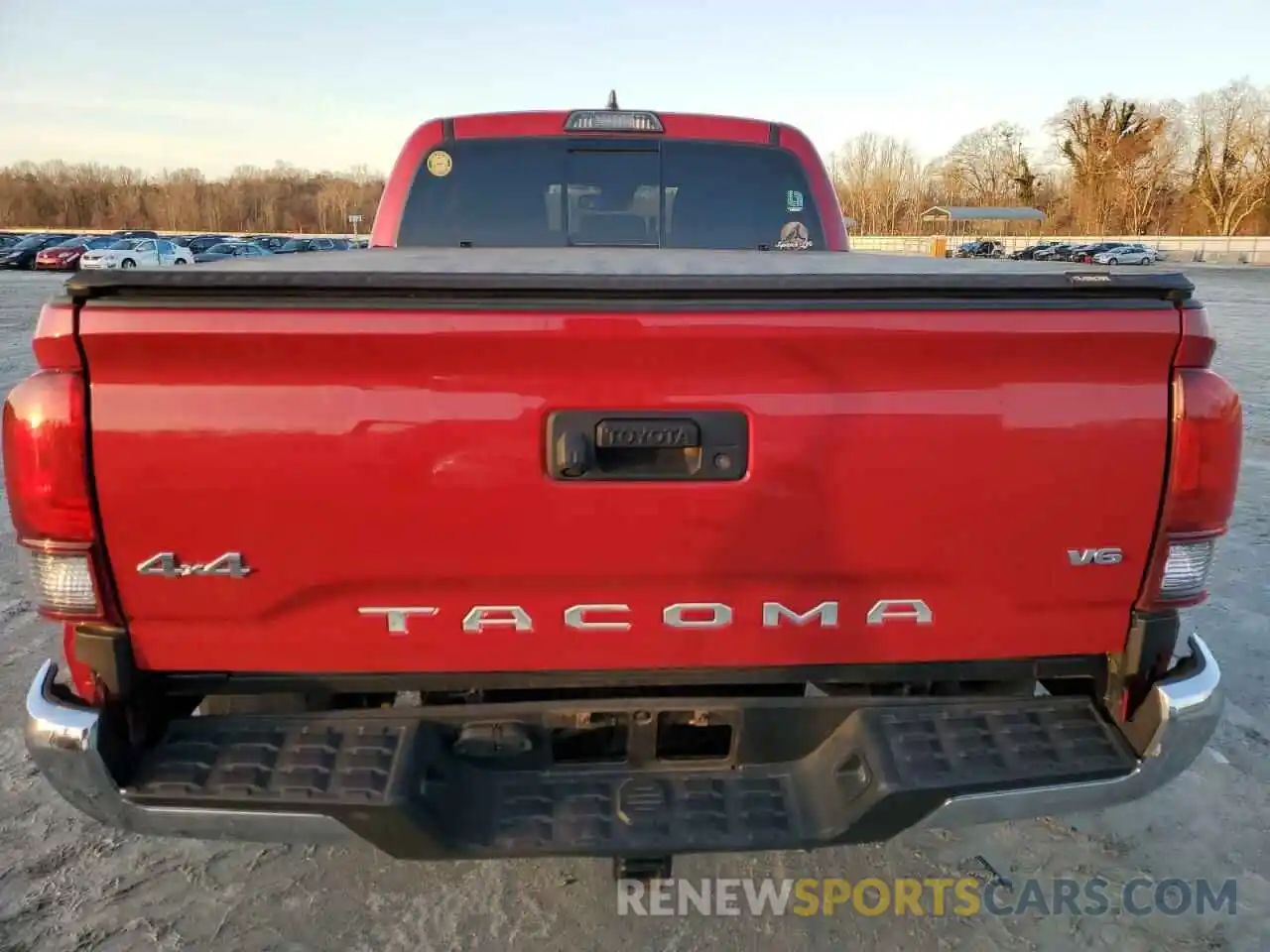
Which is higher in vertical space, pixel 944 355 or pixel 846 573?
pixel 944 355

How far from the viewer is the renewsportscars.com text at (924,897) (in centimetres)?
256

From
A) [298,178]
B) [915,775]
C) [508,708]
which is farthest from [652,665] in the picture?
[298,178]

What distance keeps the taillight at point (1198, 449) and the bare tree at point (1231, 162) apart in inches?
3415

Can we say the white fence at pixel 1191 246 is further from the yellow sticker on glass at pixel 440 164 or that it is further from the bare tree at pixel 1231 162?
the yellow sticker on glass at pixel 440 164

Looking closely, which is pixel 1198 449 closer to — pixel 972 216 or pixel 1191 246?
pixel 1191 246

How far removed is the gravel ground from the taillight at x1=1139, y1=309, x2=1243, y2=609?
4.17 ft

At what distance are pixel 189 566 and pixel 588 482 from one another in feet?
2.79

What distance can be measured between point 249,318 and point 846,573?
1357 millimetres

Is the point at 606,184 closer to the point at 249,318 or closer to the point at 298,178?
the point at 249,318

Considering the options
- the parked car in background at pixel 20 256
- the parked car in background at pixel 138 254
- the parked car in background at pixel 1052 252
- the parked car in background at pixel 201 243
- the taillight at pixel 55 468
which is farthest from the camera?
the parked car in background at pixel 1052 252

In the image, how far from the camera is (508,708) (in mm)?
2035

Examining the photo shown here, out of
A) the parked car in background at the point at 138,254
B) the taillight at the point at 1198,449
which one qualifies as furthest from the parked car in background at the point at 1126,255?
the taillight at the point at 1198,449

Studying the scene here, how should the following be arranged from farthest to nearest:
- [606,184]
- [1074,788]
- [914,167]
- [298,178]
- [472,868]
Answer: [298,178] < [914,167] < [606,184] < [472,868] < [1074,788]

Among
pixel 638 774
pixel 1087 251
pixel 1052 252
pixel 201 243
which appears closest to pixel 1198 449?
pixel 638 774
